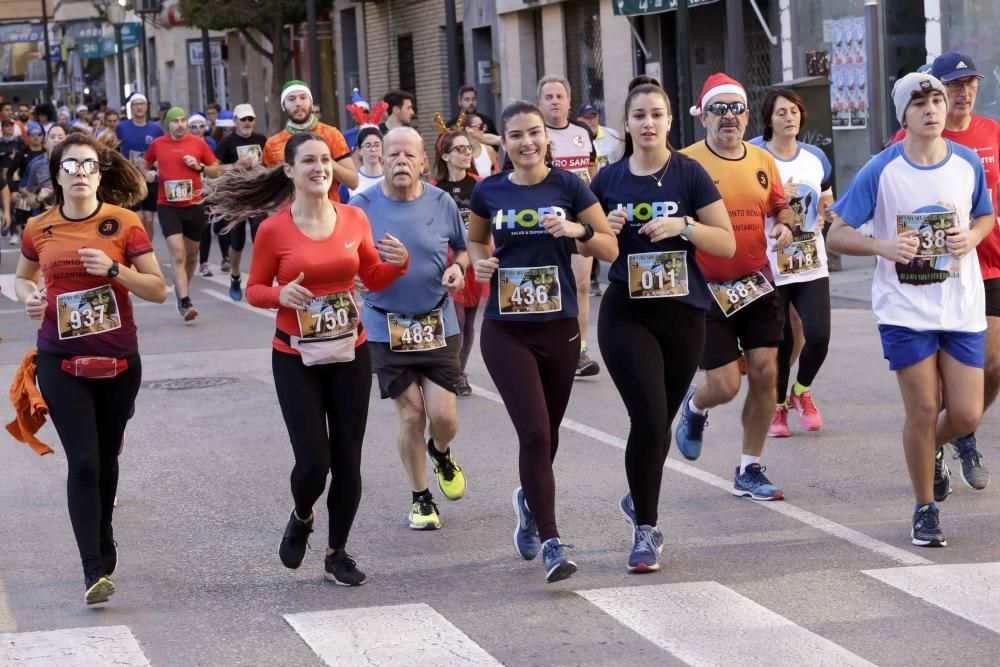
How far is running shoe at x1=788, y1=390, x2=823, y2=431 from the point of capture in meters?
9.91

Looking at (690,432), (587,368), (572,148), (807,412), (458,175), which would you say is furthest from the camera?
(572,148)

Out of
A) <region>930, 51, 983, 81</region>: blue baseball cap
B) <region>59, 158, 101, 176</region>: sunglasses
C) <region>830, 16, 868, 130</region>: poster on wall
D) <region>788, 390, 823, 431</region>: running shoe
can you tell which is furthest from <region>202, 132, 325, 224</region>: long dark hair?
<region>830, 16, 868, 130</region>: poster on wall

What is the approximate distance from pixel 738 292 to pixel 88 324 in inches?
116

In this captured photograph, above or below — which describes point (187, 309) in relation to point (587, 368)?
above

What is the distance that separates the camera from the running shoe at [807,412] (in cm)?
991

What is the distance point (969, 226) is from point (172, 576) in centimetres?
349

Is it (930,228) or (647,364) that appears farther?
(930,228)

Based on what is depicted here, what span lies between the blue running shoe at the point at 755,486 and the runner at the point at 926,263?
98 centimetres

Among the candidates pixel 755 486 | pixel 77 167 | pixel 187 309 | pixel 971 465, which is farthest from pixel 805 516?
pixel 187 309

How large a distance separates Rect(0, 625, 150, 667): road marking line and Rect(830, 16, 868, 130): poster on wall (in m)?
16.3

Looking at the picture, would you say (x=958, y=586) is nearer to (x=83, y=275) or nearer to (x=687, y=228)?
(x=687, y=228)

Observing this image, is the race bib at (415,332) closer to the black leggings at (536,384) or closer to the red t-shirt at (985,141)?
the black leggings at (536,384)

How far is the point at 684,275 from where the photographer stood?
6.89 meters

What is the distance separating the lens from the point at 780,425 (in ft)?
32.2
